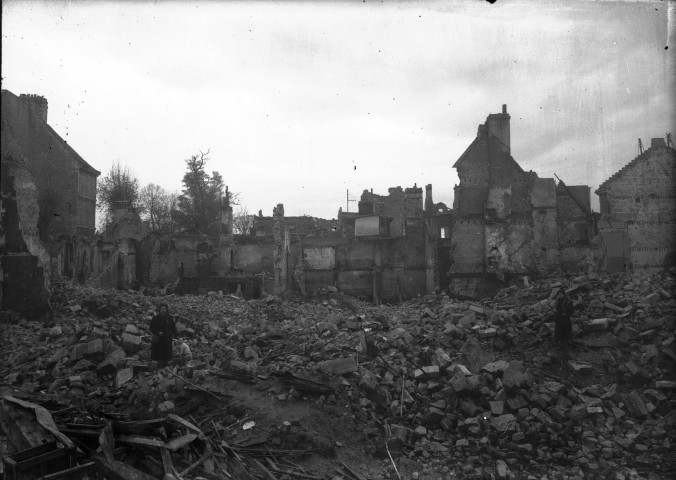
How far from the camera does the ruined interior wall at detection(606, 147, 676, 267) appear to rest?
23.9 metres

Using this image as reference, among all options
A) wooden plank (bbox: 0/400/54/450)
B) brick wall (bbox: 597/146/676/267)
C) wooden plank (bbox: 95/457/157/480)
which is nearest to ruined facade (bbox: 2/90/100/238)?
wooden plank (bbox: 0/400/54/450)

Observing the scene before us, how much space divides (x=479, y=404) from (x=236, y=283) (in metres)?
20.5

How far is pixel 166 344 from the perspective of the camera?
10.3 meters

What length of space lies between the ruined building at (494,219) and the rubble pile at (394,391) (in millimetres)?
9552

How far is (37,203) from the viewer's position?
14352mm

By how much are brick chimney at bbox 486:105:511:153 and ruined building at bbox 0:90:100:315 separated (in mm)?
19495

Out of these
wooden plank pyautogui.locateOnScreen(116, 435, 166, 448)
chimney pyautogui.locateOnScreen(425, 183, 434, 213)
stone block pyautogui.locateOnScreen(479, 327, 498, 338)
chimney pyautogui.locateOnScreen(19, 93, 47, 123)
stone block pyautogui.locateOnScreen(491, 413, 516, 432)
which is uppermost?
chimney pyautogui.locateOnScreen(19, 93, 47, 123)

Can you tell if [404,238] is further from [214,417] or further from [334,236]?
[214,417]

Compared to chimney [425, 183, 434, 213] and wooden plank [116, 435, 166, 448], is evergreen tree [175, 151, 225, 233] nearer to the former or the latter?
chimney [425, 183, 434, 213]

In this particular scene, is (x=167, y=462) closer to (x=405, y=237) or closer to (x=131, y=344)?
(x=131, y=344)

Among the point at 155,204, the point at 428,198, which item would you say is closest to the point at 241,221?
the point at 155,204

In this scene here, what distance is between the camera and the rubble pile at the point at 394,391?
23.4 ft

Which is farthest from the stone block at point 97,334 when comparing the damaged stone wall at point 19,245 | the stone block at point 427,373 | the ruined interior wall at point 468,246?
the ruined interior wall at point 468,246

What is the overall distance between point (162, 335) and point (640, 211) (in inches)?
965
